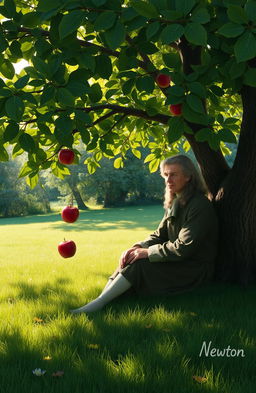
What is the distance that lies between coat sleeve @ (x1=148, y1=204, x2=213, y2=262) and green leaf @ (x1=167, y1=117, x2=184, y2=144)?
1.67 meters

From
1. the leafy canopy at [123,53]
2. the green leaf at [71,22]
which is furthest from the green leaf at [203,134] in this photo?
the green leaf at [71,22]

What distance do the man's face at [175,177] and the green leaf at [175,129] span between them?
1619 millimetres

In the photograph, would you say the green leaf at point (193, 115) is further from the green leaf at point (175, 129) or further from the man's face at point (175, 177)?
the man's face at point (175, 177)

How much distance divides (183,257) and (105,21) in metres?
2.56

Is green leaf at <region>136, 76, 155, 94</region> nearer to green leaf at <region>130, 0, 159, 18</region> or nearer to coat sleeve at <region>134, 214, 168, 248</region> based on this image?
green leaf at <region>130, 0, 159, 18</region>

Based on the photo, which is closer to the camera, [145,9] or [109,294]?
[145,9]

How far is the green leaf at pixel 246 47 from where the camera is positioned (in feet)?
6.79

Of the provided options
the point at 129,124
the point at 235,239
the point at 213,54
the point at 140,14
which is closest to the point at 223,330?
the point at 235,239

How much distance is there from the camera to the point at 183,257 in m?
4.20

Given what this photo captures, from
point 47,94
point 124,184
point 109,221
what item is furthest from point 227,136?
point 124,184

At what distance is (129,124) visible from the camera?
5.31 metres

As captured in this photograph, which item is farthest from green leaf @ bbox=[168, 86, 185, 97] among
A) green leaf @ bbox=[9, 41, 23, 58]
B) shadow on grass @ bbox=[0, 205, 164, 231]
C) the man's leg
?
shadow on grass @ bbox=[0, 205, 164, 231]

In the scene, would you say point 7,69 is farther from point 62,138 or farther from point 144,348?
point 144,348

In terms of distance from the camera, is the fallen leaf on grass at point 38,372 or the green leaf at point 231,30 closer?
the green leaf at point 231,30
